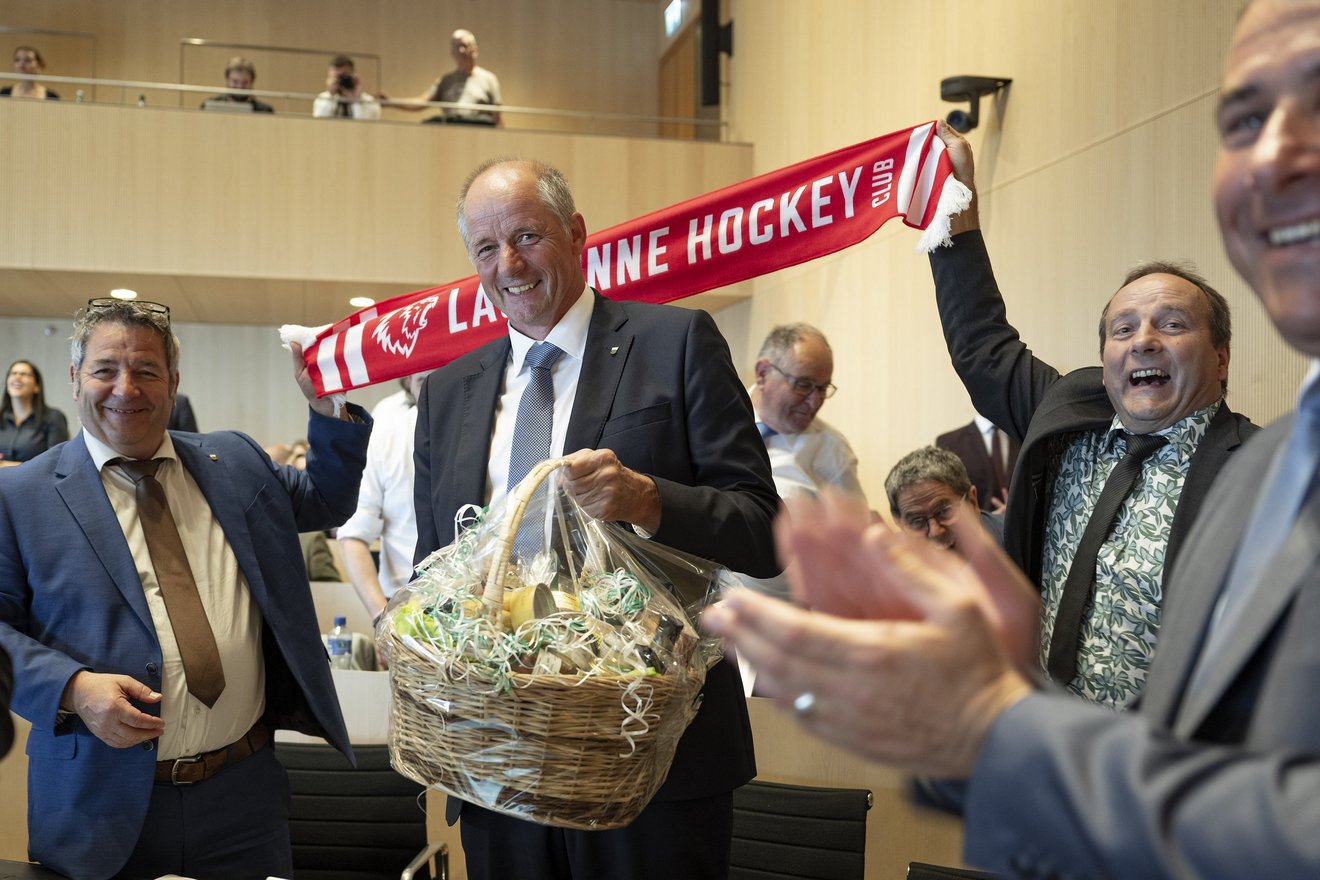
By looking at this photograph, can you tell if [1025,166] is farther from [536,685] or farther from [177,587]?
[536,685]

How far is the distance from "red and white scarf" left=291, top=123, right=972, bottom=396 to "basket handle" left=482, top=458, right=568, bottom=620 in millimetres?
1731

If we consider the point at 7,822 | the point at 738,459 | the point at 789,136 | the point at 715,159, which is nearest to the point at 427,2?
the point at 715,159

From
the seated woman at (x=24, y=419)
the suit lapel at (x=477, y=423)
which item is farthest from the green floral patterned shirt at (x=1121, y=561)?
the seated woman at (x=24, y=419)

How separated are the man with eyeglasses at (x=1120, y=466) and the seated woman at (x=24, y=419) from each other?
740cm

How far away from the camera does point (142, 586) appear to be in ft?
7.93

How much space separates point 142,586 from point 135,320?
0.55 meters

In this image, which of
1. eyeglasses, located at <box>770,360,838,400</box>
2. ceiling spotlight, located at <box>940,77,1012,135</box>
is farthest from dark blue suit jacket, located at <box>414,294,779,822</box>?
ceiling spotlight, located at <box>940,77,1012,135</box>

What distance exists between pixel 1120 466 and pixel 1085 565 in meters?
0.21

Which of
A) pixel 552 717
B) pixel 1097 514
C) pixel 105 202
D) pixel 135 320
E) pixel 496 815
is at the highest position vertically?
pixel 105 202

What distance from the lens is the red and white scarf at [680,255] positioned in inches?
132

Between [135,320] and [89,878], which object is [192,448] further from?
[89,878]

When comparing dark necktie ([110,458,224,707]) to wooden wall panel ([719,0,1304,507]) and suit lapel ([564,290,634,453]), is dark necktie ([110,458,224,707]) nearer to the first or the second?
suit lapel ([564,290,634,453])

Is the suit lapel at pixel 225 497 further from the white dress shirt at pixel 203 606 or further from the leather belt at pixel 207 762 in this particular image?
the leather belt at pixel 207 762

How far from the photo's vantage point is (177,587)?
8.02 ft
